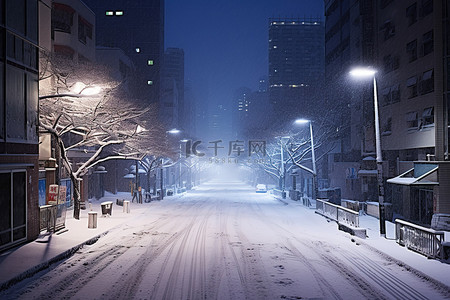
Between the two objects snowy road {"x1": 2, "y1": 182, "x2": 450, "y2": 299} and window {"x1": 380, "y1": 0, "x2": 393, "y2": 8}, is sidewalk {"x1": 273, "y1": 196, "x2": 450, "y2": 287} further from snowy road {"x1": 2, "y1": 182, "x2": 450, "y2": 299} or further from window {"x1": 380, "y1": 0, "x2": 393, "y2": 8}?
window {"x1": 380, "y1": 0, "x2": 393, "y2": 8}

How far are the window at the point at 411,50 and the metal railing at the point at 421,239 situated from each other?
51.2 feet

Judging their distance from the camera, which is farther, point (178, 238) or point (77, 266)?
point (178, 238)

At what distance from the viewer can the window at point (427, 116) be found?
27734 mm

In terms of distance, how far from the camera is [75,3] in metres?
43.1

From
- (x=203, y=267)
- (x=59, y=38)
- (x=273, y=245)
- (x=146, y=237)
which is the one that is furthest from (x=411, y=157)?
(x=59, y=38)

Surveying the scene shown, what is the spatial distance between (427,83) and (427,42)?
2436mm

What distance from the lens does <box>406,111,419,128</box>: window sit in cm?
3022

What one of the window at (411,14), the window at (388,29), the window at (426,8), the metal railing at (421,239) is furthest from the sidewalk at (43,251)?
the window at (388,29)

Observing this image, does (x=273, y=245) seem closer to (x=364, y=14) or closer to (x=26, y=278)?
(x=26, y=278)

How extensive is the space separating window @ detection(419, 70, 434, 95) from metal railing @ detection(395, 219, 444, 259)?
41.4ft

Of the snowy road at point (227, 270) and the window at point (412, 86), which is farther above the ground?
the window at point (412, 86)

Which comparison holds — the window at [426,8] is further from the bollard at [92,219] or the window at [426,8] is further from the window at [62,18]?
the window at [62,18]

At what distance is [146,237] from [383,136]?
72.8 ft

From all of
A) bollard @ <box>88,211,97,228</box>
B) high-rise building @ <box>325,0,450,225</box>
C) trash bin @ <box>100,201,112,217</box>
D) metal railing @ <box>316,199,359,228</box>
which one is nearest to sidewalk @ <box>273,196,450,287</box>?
metal railing @ <box>316,199,359,228</box>
